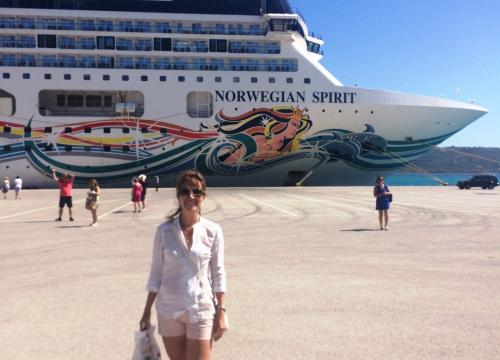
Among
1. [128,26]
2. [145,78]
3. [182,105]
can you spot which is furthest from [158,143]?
[128,26]

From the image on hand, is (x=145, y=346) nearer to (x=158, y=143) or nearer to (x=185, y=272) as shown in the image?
(x=185, y=272)

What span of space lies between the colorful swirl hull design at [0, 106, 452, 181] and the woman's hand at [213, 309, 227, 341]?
28.1 m

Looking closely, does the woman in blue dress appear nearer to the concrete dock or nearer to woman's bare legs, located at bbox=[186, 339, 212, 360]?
the concrete dock

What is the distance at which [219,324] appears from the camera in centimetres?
270

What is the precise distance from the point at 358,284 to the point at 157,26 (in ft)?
99.2

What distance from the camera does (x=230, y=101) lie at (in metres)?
30.6

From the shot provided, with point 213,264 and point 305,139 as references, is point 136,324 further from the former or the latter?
point 305,139

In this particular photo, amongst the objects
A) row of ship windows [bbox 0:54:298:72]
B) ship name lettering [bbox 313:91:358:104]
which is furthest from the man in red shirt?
ship name lettering [bbox 313:91:358:104]

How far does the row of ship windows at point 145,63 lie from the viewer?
31016 mm

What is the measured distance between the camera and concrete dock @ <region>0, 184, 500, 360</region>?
12.6 feet

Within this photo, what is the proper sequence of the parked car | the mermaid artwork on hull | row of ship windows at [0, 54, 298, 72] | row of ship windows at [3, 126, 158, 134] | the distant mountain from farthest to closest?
the distant mountain < the parked car < row of ship windows at [0, 54, 298, 72] < the mermaid artwork on hull < row of ship windows at [3, 126, 158, 134]

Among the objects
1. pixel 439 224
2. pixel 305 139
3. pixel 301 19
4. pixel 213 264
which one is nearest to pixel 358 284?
pixel 213 264

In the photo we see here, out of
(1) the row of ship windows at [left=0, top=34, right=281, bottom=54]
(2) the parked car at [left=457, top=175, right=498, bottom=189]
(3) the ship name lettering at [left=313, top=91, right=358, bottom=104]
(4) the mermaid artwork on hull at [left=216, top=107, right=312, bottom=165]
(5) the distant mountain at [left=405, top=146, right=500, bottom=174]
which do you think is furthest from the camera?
(5) the distant mountain at [left=405, top=146, right=500, bottom=174]

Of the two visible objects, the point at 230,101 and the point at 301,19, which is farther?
the point at 301,19
